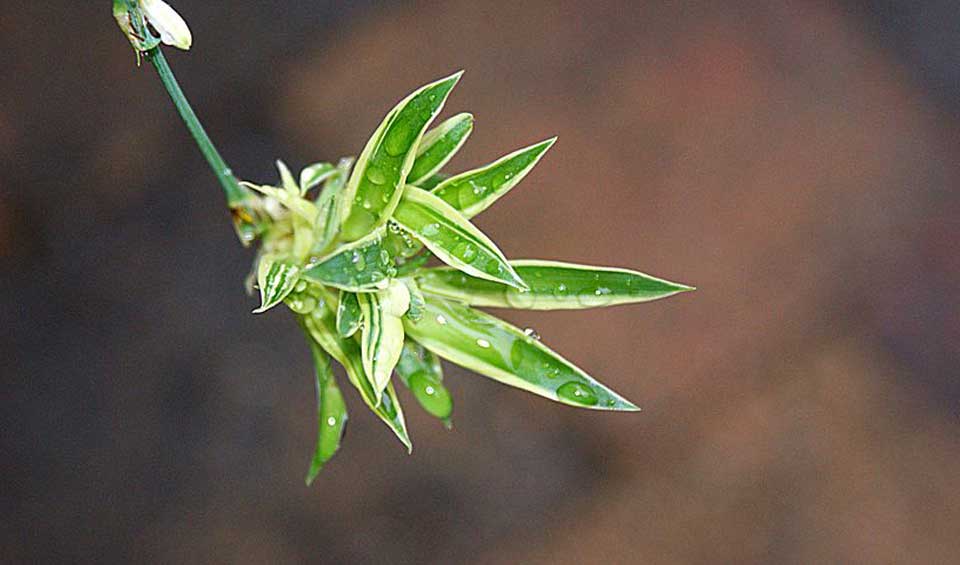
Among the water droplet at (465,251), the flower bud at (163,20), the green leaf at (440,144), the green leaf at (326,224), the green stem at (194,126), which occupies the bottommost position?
the water droplet at (465,251)

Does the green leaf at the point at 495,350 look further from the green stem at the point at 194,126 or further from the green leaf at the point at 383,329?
the green stem at the point at 194,126

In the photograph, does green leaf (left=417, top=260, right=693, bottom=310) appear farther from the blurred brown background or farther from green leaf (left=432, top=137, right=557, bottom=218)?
the blurred brown background

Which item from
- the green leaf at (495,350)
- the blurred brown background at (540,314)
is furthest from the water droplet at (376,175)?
the blurred brown background at (540,314)

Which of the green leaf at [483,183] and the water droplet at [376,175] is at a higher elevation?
the water droplet at [376,175]

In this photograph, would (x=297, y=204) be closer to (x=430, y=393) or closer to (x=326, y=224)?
(x=326, y=224)

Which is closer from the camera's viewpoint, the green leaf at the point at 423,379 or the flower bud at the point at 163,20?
the flower bud at the point at 163,20

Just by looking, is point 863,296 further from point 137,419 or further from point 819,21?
point 137,419

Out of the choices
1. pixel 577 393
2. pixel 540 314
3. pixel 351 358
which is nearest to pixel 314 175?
pixel 351 358
